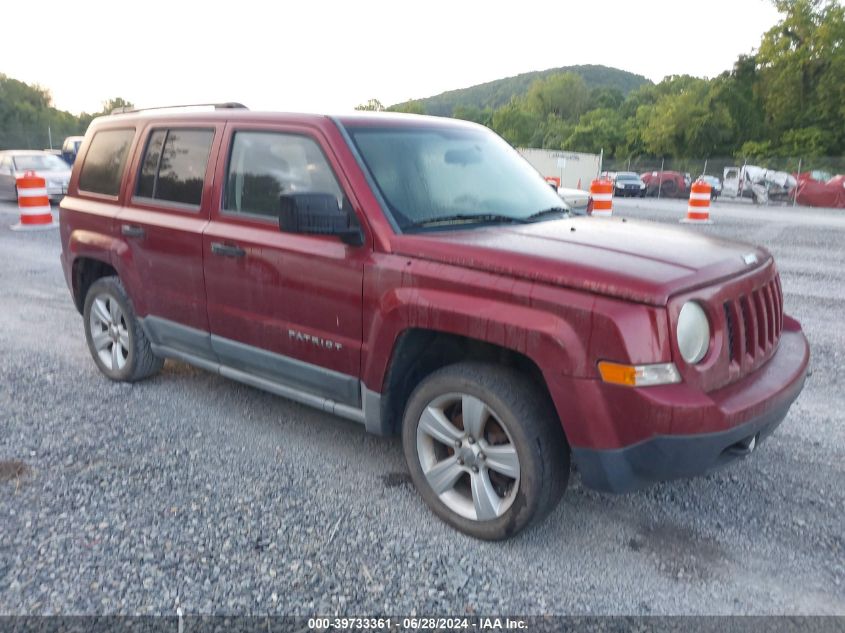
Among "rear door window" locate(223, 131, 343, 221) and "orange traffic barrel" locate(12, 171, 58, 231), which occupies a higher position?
"rear door window" locate(223, 131, 343, 221)

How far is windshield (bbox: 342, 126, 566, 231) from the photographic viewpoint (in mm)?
3490

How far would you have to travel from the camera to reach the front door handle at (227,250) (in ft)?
12.6

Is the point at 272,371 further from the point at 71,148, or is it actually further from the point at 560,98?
the point at 560,98

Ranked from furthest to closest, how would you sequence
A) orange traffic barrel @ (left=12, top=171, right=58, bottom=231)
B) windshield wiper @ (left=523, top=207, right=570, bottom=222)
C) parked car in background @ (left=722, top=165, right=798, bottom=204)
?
parked car in background @ (left=722, top=165, right=798, bottom=204), orange traffic barrel @ (left=12, top=171, right=58, bottom=231), windshield wiper @ (left=523, top=207, right=570, bottom=222)

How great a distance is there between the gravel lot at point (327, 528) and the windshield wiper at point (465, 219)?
4.50 ft

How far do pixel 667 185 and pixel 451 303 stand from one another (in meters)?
35.0

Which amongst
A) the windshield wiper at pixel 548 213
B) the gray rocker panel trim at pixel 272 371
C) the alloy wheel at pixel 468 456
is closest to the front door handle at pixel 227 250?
the gray rocker panel trim at pixel 272 371

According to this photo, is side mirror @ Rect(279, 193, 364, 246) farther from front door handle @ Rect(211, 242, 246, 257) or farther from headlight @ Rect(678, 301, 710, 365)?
headlight @ Rect(678, 301, 710, 365)

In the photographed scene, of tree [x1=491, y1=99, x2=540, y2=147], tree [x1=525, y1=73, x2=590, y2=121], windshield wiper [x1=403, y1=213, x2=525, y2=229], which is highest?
tree [x1=525, y1=73, x2=590, y2=121]

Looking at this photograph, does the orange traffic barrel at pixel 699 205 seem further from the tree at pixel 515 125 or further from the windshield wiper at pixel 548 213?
the tree at pixel 515 125

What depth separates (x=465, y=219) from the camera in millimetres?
3553

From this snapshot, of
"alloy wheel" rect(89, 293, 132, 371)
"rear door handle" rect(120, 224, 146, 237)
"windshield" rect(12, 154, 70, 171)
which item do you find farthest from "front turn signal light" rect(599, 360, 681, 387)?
"windshield" rect(12, 154, 70, 171)

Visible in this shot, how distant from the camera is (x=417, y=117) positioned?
4.25 m

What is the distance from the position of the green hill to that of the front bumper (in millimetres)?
173525
